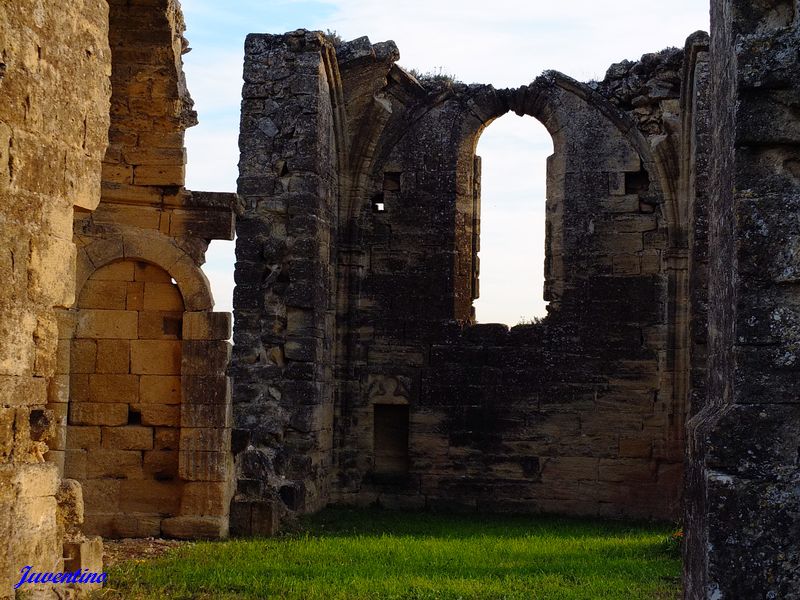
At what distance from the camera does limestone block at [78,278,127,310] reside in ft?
36.3

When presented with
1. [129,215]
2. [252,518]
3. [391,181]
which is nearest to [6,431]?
[129,215]

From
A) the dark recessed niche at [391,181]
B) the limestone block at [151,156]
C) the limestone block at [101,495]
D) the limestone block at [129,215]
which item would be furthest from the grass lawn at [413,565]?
the dark recessed niche at [391,181]

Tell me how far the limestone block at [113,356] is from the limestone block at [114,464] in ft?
2.41

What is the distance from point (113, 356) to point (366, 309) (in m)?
4.48

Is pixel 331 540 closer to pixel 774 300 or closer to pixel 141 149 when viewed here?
pixel 141 149

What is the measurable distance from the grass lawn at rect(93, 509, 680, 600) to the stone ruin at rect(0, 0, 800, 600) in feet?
2.33

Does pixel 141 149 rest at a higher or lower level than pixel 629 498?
higher

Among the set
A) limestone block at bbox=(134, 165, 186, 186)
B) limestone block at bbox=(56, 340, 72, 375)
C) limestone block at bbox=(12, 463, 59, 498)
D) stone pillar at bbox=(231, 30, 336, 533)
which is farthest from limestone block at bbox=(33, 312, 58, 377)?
stone pillar at bbox=(231, 30, 336, 533)

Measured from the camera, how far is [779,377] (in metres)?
4.47

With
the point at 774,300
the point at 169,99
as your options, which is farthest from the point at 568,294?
the point at 774,300

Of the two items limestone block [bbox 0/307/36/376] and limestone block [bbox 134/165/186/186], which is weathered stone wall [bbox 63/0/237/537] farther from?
limestone block [bbox 0/307/36/376]

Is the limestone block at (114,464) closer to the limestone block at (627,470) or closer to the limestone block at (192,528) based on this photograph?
the limestone block at (192,528)

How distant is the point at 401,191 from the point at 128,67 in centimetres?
512
